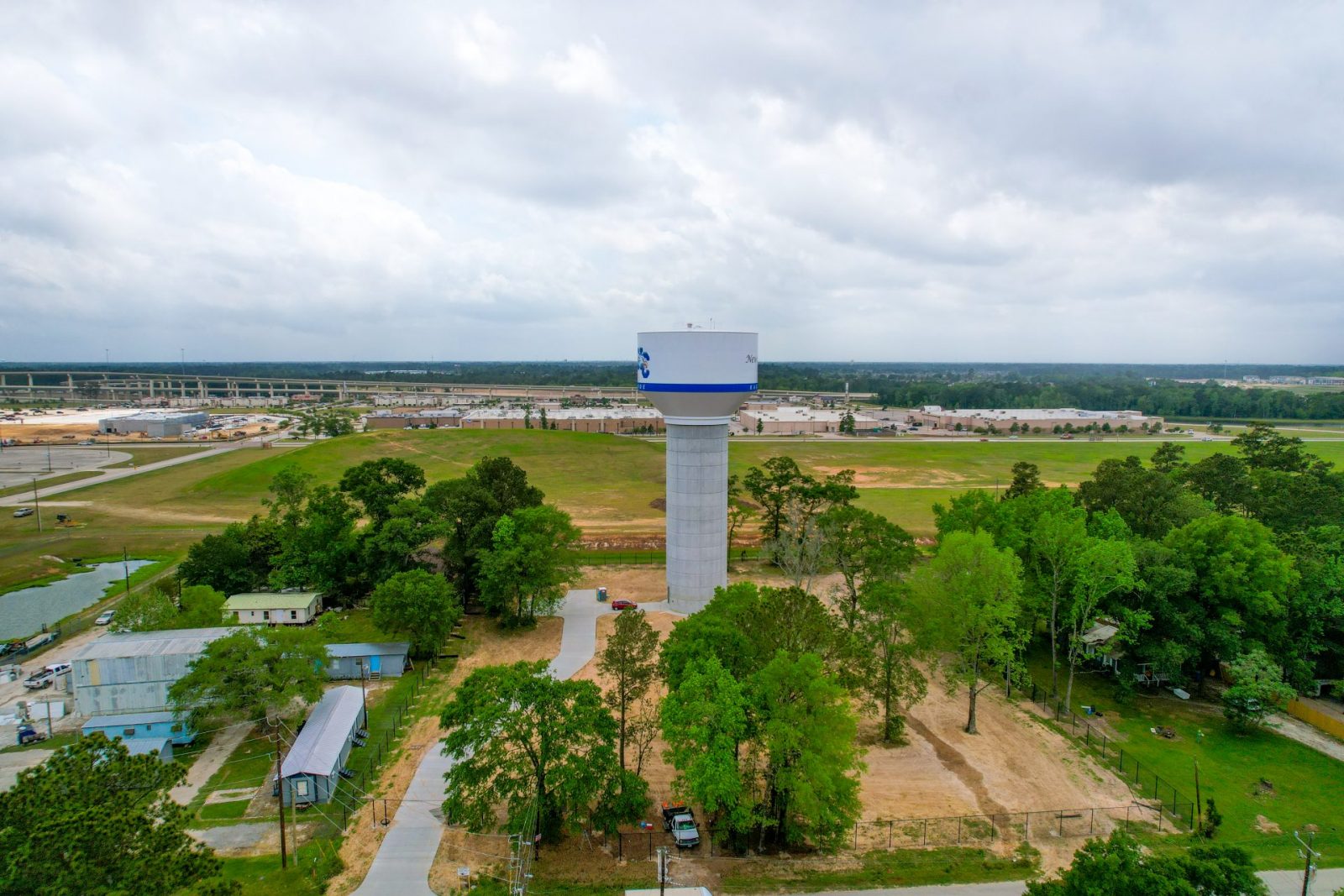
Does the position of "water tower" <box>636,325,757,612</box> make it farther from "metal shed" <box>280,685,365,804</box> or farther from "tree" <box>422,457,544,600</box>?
"metal shed" <box>280,685,365,804</box>

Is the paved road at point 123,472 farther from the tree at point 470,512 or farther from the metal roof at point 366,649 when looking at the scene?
the metal roof at point 366,649

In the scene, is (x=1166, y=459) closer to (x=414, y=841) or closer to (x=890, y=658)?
(x=890, y=658)

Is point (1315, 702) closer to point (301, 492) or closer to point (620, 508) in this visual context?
point (620, 508)

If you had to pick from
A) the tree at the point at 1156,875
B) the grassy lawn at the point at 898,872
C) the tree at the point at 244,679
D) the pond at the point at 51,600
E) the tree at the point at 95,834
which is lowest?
the grassy lawn at the point at 898,872

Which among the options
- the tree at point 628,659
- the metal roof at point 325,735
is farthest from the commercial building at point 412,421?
the tree at point 628,659

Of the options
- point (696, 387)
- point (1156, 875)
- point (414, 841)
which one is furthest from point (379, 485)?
point (1156, 875)

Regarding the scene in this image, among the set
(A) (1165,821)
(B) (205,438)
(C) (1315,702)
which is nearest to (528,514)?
(A) (1165,821)
